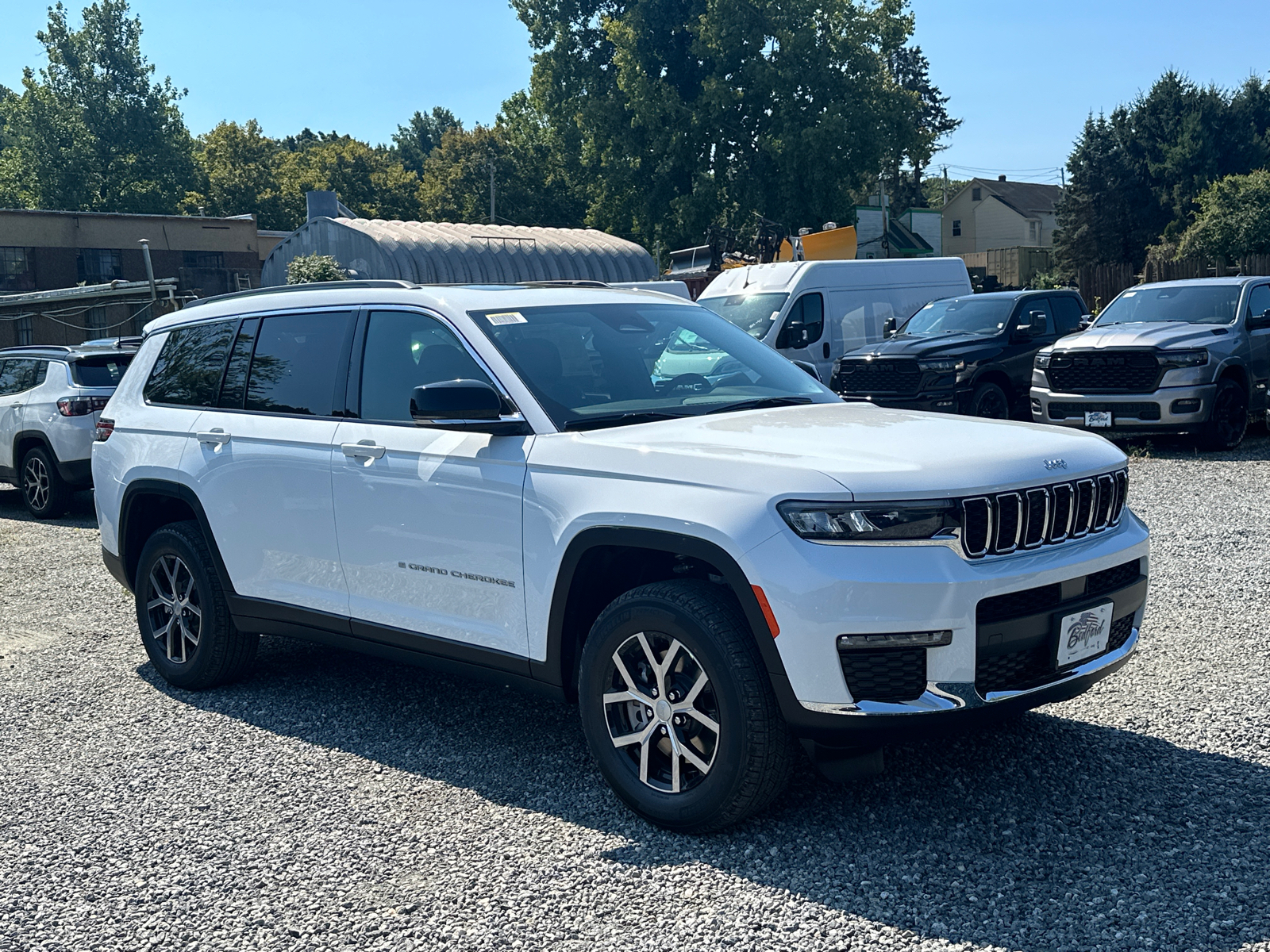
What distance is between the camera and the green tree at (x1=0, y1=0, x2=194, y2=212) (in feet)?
241

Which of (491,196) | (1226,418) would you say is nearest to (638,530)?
(1226,418)

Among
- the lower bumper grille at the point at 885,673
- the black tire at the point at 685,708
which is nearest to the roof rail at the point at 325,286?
the black tire at the point at 685,708

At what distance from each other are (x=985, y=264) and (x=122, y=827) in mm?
62697

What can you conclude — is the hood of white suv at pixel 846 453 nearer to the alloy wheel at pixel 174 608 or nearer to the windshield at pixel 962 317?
the alloy wheel at pixel 174 608

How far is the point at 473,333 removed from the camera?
4.76m

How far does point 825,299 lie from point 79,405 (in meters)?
9.93

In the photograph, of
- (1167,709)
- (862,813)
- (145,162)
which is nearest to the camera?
(862,813)

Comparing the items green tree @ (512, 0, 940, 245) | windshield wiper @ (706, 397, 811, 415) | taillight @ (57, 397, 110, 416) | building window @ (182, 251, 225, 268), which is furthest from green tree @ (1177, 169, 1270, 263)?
windshield wiper @ (706, 397, 811, 415)

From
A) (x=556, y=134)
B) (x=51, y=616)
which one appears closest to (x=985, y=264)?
(x=556, y=134)

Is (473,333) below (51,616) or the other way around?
the other way around

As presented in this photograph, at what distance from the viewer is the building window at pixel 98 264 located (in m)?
44.0

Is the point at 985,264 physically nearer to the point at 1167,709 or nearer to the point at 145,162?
the point at 145,162

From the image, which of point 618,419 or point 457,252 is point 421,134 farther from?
point 618,419

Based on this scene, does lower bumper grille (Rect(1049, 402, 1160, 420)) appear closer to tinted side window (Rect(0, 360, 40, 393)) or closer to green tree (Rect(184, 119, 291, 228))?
tinted side window (Rect(0, 360, 40, 393))
